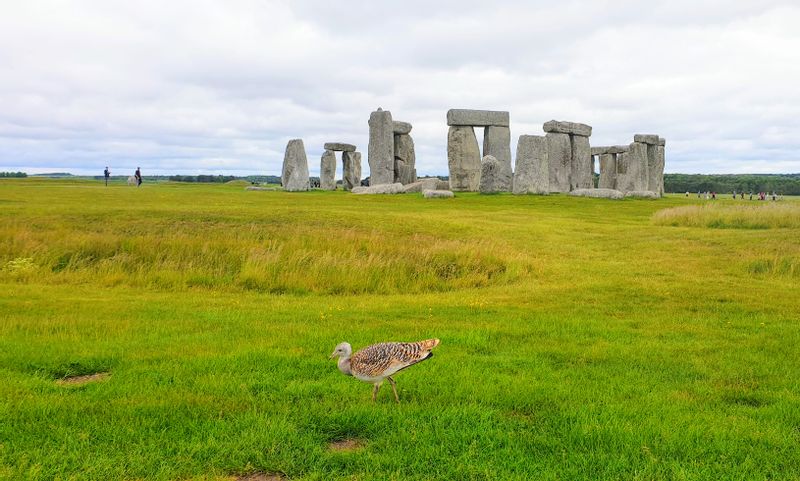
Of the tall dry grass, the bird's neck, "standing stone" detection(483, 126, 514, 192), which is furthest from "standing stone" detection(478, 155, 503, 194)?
the bird's neck

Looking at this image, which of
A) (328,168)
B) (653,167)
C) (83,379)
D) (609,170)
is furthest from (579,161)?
(83,379)

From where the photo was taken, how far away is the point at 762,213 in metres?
23.3

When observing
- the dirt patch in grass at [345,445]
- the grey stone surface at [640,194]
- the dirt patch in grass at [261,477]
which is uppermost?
the grey stone surface at [640,194]

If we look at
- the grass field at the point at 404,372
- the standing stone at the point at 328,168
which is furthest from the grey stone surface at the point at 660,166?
the grass field at the point at 404,372

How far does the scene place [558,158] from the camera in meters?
40.4

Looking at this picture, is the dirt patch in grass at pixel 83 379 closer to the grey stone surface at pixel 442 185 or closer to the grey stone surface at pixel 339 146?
the grey stone surface at pixel 442 185

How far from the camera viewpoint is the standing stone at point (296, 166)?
42344mm

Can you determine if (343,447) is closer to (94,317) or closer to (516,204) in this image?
(94,317)

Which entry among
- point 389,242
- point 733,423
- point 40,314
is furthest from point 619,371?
point 389,242

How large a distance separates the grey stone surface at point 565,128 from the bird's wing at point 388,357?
121 feet

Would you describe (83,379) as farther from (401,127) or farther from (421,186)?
(401,127)

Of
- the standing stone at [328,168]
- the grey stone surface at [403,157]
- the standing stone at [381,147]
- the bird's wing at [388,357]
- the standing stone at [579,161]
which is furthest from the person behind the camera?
the standing stone at [328,168]

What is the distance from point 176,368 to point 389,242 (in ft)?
32.5

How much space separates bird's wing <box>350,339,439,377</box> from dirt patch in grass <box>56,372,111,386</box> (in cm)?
268
